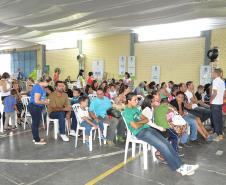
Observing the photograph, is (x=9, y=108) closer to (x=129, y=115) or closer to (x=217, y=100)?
(x=129, y=115)

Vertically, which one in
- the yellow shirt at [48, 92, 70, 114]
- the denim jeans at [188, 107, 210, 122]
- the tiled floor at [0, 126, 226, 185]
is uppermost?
the yellow shirt at [48, 92, 70, 114]

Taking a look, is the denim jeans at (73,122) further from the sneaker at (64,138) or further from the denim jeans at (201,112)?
the denim jeans at (201,112)

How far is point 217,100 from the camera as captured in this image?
4.92 meters

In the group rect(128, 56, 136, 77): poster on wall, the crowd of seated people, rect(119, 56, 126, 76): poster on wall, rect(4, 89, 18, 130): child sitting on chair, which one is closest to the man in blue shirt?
the crowd of seated people

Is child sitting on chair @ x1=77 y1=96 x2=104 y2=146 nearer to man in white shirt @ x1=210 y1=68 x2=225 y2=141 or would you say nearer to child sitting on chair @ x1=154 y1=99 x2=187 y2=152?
child sitting on chair @ x1=154 y1=99 x2=187 y2=152

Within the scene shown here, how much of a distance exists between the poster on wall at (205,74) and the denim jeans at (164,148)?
5791mm

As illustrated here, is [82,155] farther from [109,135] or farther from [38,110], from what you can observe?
[38,110]

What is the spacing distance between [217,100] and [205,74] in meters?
3.78

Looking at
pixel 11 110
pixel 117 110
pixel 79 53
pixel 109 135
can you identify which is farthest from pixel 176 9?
pixel 79 53

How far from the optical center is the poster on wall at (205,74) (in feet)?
27.5

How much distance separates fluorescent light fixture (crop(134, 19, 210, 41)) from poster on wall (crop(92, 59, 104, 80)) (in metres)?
2.33

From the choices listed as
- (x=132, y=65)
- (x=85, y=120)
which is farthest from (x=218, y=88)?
(x=132, y=65)

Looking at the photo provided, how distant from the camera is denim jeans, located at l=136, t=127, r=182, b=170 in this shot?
3.25 m

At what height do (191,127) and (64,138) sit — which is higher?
(191,127)
